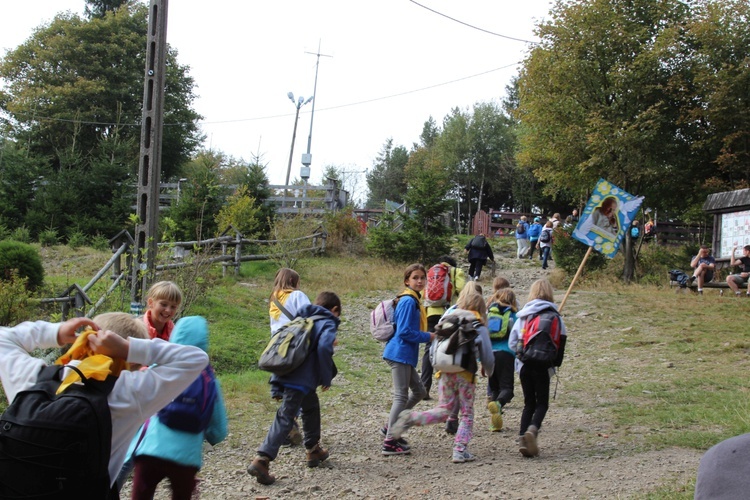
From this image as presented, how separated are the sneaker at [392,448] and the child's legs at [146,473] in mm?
3126

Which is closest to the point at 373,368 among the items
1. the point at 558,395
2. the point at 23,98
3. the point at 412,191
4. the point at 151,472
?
the point at 558,395

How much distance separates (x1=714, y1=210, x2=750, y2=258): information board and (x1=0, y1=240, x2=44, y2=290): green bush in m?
16.3

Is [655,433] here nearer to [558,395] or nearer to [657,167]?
[558,395]

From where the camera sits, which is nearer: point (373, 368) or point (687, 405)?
point (687, 405)

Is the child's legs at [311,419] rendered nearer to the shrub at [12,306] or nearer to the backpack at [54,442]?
the backpack at [54,442]

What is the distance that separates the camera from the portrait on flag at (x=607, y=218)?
417 inches

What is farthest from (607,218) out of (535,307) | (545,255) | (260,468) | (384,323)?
(545,255)

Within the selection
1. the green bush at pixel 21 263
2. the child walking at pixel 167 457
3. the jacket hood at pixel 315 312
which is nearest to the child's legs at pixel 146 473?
the child walking at pixel 167 457

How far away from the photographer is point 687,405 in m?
8.55

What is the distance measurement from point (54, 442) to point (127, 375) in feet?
1.58

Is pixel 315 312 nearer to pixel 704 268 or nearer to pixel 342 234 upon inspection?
pixel 704 268

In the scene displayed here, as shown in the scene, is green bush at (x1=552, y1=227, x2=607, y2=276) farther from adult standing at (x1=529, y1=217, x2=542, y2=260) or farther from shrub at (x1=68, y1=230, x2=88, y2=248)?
shrub at (x1=68, y1=230, x2=88, y2=248)

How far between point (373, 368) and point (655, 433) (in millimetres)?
4941

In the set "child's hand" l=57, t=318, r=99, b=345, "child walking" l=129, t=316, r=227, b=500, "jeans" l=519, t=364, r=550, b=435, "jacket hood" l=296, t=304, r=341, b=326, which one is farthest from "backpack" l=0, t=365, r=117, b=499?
"jeans" l=519, t=364, r=550, b=435
